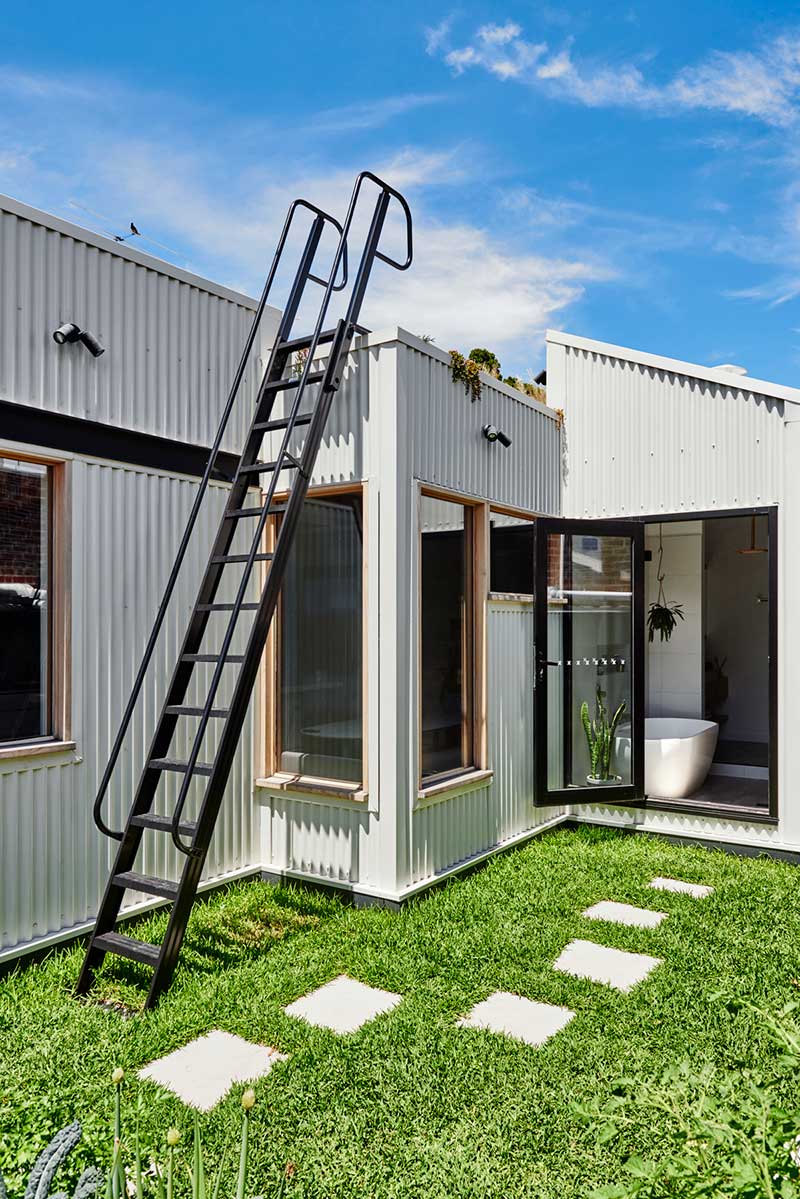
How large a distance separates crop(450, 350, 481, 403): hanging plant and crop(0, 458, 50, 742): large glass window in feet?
7.52

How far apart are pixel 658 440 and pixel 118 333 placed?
3562 mm

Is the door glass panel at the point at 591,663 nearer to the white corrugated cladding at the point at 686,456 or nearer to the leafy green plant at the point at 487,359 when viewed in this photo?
the white corrugated cladding at the point at 686,456

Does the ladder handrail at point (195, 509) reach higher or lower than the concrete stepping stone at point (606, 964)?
higher

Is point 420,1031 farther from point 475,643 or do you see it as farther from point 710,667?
point 710,667

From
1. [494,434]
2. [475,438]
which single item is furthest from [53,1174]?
[494,434]

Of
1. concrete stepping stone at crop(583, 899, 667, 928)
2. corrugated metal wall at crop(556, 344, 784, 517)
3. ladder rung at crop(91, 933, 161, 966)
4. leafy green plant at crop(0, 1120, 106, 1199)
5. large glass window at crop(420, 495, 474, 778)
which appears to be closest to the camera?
leafy green plant at crop(0, 1120, 106, 1199)

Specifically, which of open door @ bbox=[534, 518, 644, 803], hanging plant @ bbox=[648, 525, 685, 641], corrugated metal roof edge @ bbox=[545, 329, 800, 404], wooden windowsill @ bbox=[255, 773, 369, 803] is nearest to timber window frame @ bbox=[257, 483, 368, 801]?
wooden windowsill @ bbox=[255, 773, 369, 803]

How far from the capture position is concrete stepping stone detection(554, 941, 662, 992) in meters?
3.36

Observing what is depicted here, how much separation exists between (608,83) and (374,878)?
591cm

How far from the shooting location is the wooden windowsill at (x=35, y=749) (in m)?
3.31

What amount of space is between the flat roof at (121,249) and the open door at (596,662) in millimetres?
2563

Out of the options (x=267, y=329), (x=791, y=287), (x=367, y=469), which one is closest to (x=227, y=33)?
(x=267, y=329)

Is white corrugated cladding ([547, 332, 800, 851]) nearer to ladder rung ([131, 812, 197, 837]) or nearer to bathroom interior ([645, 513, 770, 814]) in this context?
bathroom interior ([645, 513, 770, 814])

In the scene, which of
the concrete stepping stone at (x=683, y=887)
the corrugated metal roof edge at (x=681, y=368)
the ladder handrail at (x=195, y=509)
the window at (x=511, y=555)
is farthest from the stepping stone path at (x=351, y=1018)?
the corrugated metal roof edge at (x=681, y=368)
